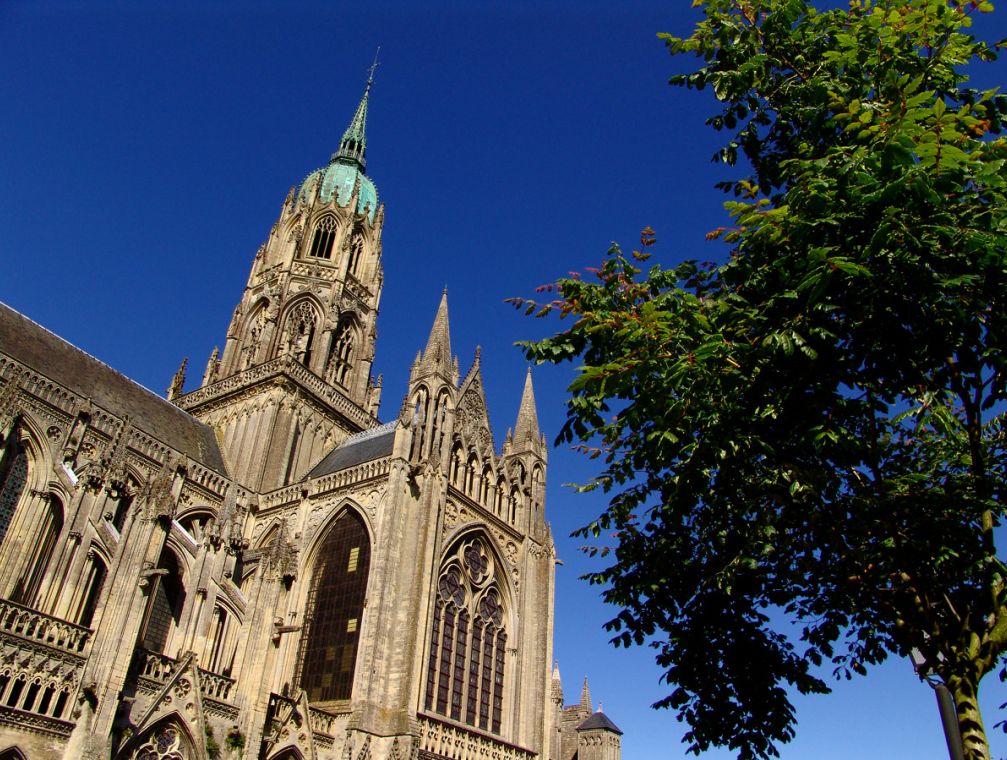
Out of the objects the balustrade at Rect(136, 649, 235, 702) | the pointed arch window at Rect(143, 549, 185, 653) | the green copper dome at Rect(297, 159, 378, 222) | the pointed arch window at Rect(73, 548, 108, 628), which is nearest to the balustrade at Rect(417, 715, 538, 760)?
the balustrade at Rect(136, 649, 235, 702)

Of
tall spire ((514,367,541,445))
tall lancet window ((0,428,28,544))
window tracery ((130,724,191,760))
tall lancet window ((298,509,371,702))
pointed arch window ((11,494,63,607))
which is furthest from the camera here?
tall spire ((514,367,541,445))

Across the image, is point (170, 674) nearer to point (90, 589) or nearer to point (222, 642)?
point (222, 642)

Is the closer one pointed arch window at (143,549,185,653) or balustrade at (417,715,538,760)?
pointed arch window at (143,549,185,653)

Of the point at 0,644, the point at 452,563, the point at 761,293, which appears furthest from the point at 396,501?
the point at 761,293

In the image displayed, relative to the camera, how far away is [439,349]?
114ft

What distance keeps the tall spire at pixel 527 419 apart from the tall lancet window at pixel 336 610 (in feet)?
36.3

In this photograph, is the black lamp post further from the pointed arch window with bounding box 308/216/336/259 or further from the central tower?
the pointed arch window with bounding box 308/216/336/259

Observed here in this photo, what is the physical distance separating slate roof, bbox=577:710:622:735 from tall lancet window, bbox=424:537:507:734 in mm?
16059

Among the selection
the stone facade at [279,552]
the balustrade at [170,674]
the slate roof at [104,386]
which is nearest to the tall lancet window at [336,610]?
the stone facade at [279,552]

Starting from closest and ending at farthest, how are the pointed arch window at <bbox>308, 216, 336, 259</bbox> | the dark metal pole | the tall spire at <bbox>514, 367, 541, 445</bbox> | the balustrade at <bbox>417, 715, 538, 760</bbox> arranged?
the dark metal pole → the balustrade at <bbox>417, 715, 538, 760</bbox> → the tall spire at <bbox>514, 367, 541, 445</bbox> → the pointed arch window at <bbox>308, 216, 336, 259</bbox>

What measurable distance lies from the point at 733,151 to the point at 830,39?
183 centimetres

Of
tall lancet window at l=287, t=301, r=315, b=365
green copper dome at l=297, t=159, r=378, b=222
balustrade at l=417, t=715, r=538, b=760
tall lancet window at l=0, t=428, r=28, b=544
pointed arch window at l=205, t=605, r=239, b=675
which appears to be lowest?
balustrade at l=417, t=715, r=538, b=760

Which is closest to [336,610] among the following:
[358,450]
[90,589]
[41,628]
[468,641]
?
[468,641]

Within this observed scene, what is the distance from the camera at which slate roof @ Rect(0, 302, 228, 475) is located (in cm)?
2931
